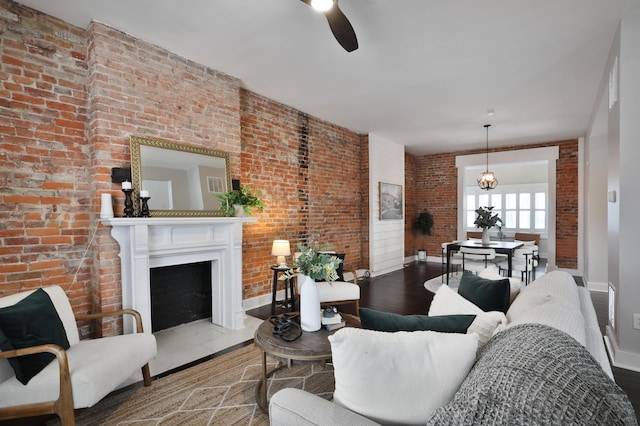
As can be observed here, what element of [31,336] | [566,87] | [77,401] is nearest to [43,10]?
[31,336]

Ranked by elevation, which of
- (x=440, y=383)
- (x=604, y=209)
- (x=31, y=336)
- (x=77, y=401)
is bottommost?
(x=77, y=401)

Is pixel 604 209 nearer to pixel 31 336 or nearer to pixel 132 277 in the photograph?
pixel 132 277

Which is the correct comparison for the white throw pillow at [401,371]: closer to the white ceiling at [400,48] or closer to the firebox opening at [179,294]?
the white ceiling at [400,48]

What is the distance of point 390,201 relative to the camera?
22.9ft

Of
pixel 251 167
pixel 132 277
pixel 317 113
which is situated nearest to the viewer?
pixel 132 277

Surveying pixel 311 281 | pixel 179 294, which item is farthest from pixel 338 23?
pixel 179 294

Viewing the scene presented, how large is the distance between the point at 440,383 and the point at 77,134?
11.0 feet

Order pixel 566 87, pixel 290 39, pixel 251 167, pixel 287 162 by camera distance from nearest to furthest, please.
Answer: pixel 290 39 < pixel 566 87 < pixel 251 167 < pixel 287 162

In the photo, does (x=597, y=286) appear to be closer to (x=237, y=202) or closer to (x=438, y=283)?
(x=438, y=283)

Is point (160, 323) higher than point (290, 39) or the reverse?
the reverse

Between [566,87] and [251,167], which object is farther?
[251,167]

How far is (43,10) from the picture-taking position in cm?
260

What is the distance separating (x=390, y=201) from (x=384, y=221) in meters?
0.48

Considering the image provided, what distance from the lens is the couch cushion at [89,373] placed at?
1.74m
